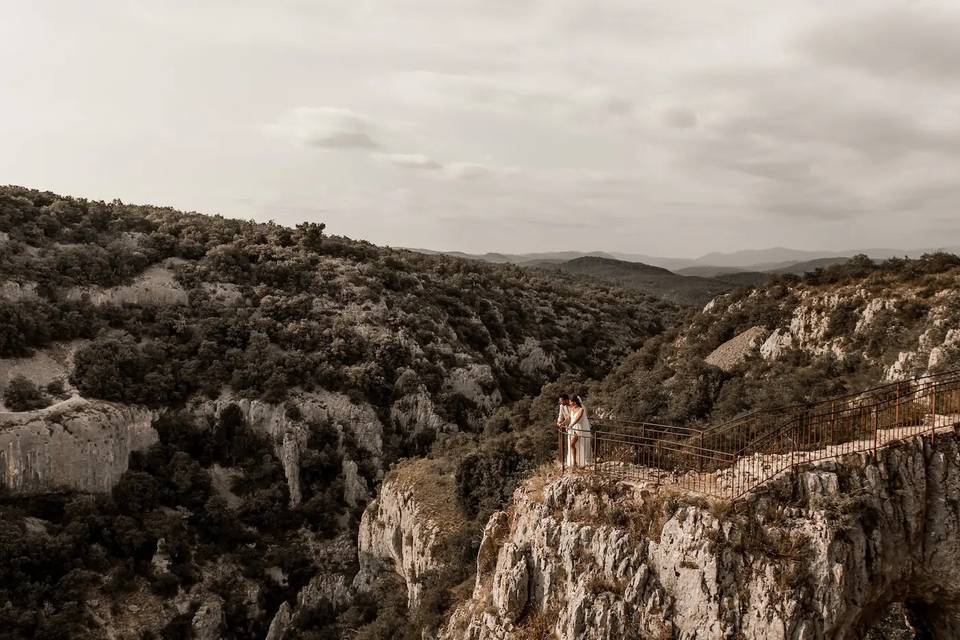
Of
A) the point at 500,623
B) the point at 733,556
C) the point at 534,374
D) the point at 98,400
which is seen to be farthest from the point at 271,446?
the point at 733,556

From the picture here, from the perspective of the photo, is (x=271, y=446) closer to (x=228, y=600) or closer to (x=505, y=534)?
(x=228, y=600)

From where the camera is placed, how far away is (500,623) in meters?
12.4

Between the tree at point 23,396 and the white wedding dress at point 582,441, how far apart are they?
29854mm

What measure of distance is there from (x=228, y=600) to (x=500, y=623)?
21.5 m

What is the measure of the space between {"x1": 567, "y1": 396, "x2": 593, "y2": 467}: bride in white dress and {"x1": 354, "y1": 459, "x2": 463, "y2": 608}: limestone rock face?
26.5 ft

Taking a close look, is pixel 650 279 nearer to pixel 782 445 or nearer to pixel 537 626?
pixel 782 445

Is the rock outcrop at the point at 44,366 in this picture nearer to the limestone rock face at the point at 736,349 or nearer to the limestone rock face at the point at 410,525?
the limestone rock face at the point at 410,525

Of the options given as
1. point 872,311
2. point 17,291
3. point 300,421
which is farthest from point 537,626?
point 17,291

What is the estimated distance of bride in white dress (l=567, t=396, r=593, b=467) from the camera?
13.2m

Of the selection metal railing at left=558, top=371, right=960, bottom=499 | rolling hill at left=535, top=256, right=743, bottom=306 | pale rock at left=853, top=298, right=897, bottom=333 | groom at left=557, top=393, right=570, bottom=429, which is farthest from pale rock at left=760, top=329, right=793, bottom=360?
rolling hill at left=535, top=256, right=743, bottom=306

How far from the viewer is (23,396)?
1235 inches

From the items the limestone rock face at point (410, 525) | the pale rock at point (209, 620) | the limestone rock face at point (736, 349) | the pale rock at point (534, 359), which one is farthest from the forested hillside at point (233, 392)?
the limestone rock face at point (736, 349)

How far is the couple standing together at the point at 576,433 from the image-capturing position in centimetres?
1319

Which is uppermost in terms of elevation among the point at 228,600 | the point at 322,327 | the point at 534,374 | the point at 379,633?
the point at 322,327
